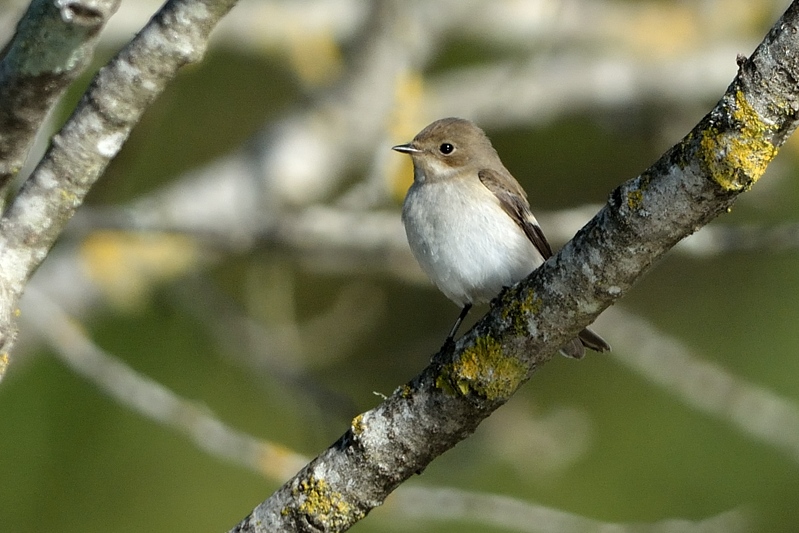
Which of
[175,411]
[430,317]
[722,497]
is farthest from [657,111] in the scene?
[175,411]

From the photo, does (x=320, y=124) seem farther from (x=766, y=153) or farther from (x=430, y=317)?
(x=766, y=153)

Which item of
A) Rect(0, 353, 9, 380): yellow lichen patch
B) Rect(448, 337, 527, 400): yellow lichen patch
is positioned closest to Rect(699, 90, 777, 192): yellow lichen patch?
Rect(448, 337, 527, 400): yellow lichen patch

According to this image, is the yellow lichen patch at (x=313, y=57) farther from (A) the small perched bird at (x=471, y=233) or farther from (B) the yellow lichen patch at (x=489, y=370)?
A: (B) the yellow lichen patch at (x=489, y=370)

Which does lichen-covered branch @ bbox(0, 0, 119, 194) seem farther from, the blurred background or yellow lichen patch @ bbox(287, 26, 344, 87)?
yellow lichen patch @ bbox(287, 26, 344, 87)

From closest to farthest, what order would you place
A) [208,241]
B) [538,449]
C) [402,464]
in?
[402,464], [208,241], [538,449]

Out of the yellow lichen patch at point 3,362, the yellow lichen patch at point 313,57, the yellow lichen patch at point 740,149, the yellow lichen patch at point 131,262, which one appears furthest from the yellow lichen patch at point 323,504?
the yellow lichen patch at point 313,57

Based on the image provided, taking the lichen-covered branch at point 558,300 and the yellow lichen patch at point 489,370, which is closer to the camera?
the lichen-covered branch at point 558,300
